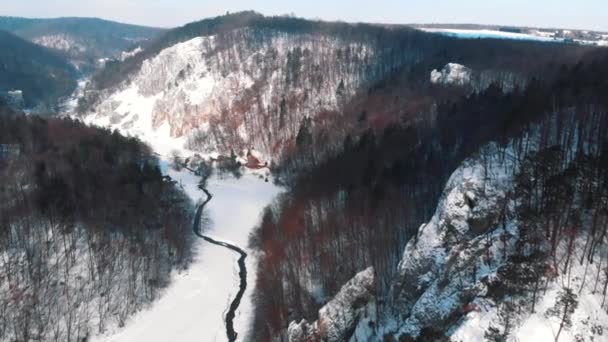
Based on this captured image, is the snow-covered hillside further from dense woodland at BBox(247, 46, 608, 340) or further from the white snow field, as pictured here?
the white snow field

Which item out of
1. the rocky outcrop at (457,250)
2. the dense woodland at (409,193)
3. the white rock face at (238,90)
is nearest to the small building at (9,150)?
the dense woodland at (409,193)

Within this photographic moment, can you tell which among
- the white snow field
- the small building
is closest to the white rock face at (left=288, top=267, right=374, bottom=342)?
the white snow field

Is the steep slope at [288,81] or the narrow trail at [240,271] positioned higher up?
the steep slope at [288,81]

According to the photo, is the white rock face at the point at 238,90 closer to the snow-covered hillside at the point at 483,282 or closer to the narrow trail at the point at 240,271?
the narrow trail at the point at 240,271

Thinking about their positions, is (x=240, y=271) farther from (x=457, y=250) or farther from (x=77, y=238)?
(x=457, y=250)

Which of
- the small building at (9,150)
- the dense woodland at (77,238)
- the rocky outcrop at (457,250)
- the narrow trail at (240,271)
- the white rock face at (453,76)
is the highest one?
the white rock face at (453,76)

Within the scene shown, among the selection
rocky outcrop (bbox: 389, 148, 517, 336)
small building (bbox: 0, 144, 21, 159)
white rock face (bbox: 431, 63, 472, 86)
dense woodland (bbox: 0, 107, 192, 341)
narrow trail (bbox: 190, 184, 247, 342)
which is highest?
white rock face (bbox: 431, 63, 472, 86)
